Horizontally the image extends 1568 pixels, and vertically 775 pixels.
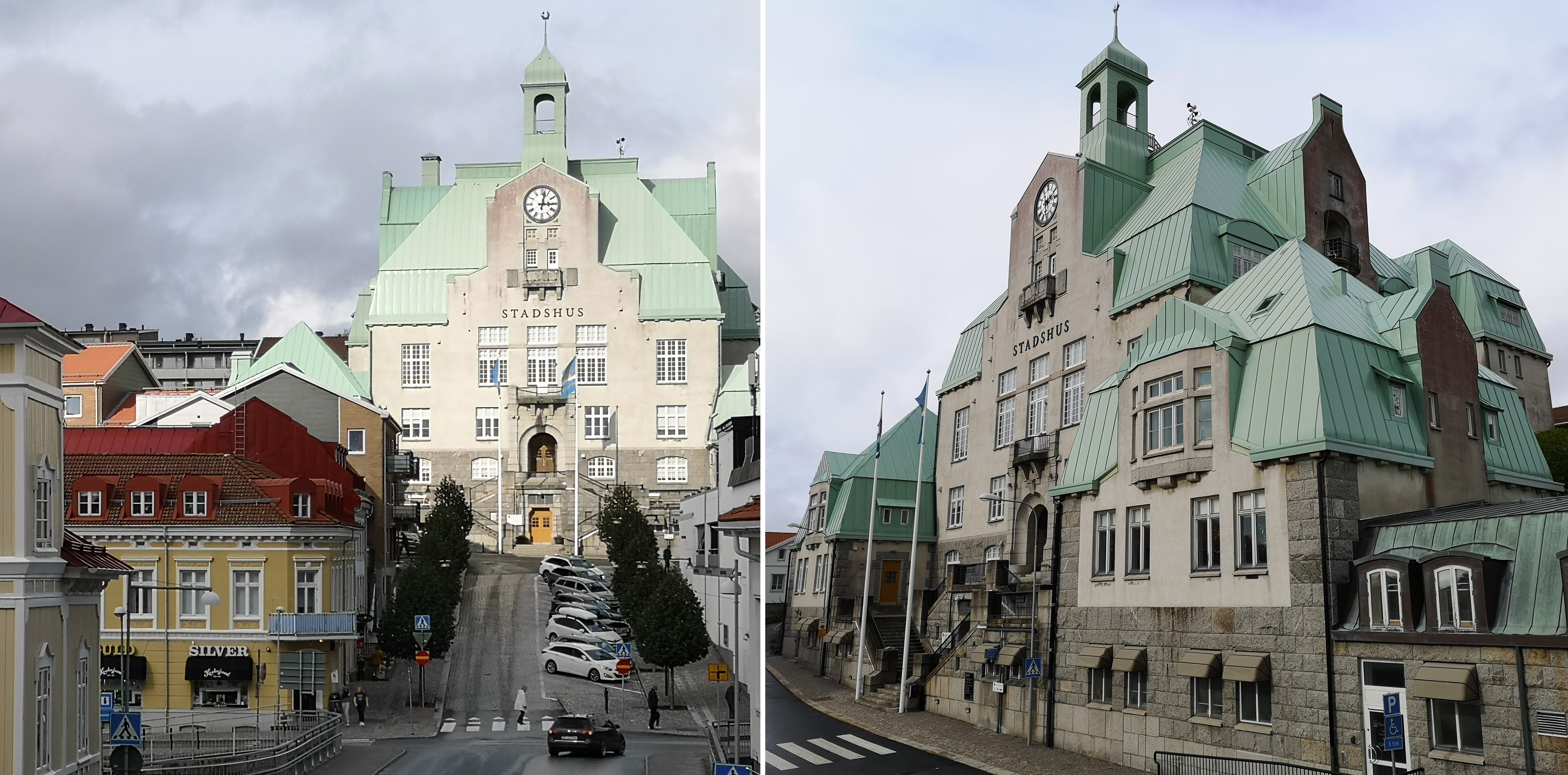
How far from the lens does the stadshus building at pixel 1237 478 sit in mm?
5219

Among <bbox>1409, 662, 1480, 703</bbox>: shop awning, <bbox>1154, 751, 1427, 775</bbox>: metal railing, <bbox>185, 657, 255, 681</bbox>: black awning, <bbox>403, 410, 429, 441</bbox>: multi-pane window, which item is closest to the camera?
<bbox>1409, 662, 1480, 703</bbox>: shop awning

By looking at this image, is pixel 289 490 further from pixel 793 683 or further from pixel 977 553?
pixel 977 553

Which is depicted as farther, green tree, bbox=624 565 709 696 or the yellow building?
green tree, bbox=624 565 709 696

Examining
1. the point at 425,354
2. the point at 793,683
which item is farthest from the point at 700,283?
the point at 793,683

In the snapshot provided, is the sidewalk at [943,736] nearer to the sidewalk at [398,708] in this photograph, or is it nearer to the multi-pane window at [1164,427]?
the multi-pane window at [1164,427]

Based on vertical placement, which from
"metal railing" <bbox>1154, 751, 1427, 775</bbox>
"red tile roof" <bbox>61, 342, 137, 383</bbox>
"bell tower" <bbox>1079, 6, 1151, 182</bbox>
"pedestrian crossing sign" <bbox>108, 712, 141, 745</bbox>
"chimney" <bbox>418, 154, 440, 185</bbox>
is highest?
"chimney" <bbox>418, 154, 440, 185</bbox>

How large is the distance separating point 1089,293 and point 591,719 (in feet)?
25.4

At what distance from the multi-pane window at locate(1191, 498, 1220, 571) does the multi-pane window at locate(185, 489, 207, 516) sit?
1105cm

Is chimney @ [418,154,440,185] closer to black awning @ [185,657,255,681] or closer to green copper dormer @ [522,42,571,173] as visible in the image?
green copper dormer @ [522,42,571,173]

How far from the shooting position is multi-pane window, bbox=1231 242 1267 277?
6215 mm

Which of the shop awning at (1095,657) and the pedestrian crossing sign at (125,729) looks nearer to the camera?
the shop awning at (1095,657)

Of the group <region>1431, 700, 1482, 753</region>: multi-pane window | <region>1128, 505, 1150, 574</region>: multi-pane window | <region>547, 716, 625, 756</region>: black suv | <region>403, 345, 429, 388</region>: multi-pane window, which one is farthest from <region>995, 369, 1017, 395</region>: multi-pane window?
<region>403, 345, 429, 388</region>: multi-pane window

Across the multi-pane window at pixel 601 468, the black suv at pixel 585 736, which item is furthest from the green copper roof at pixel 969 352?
the multi-pane window at pixel 601 468

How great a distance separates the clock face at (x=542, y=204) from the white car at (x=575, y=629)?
5.36 metres
